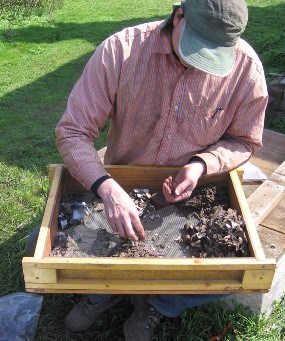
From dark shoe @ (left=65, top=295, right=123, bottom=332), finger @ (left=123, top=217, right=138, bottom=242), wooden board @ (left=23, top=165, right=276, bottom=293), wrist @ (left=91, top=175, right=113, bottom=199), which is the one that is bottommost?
dark shoe @ (left=65, top=295, right=123, bottom=332)

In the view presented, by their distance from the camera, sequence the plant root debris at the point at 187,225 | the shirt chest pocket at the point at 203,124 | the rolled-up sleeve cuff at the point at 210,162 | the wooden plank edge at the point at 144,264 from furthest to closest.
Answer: the shirt chest pocket at the point at 203,124, the rolled-up sleeve cuff at the point at 210,162, the plant root debris at the point at 187,225, the wooden plank edge at the point at 144,264

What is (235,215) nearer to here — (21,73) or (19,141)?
(19,141)

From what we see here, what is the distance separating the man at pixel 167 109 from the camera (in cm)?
217

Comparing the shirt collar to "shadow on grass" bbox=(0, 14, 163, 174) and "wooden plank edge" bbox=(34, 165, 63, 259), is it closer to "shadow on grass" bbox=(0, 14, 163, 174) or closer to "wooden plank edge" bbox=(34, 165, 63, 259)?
"wooden plank edge" bbox=(34, 165, 63, 259)


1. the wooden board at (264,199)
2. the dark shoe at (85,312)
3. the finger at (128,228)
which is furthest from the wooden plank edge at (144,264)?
the wooden board at (264,199)

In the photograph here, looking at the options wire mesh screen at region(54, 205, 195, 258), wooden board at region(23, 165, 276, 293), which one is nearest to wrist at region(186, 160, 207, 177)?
wire mesh screen at region(54, 205, 195, 258)

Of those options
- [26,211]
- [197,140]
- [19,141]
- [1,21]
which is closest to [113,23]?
[1,21]

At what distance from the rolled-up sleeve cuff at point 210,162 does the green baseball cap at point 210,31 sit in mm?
484

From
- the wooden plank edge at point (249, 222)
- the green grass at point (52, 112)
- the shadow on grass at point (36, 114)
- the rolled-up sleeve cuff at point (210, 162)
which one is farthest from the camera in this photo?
the shadow on grass at point (36, 114)

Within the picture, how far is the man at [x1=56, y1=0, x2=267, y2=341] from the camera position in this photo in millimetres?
2166

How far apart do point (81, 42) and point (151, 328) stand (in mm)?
6026

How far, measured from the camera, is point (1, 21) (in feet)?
27.6

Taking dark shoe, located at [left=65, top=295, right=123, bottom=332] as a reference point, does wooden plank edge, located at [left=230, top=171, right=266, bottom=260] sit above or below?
Result: above

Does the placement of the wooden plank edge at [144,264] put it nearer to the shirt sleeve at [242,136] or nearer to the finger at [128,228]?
the finger at [128,228]
